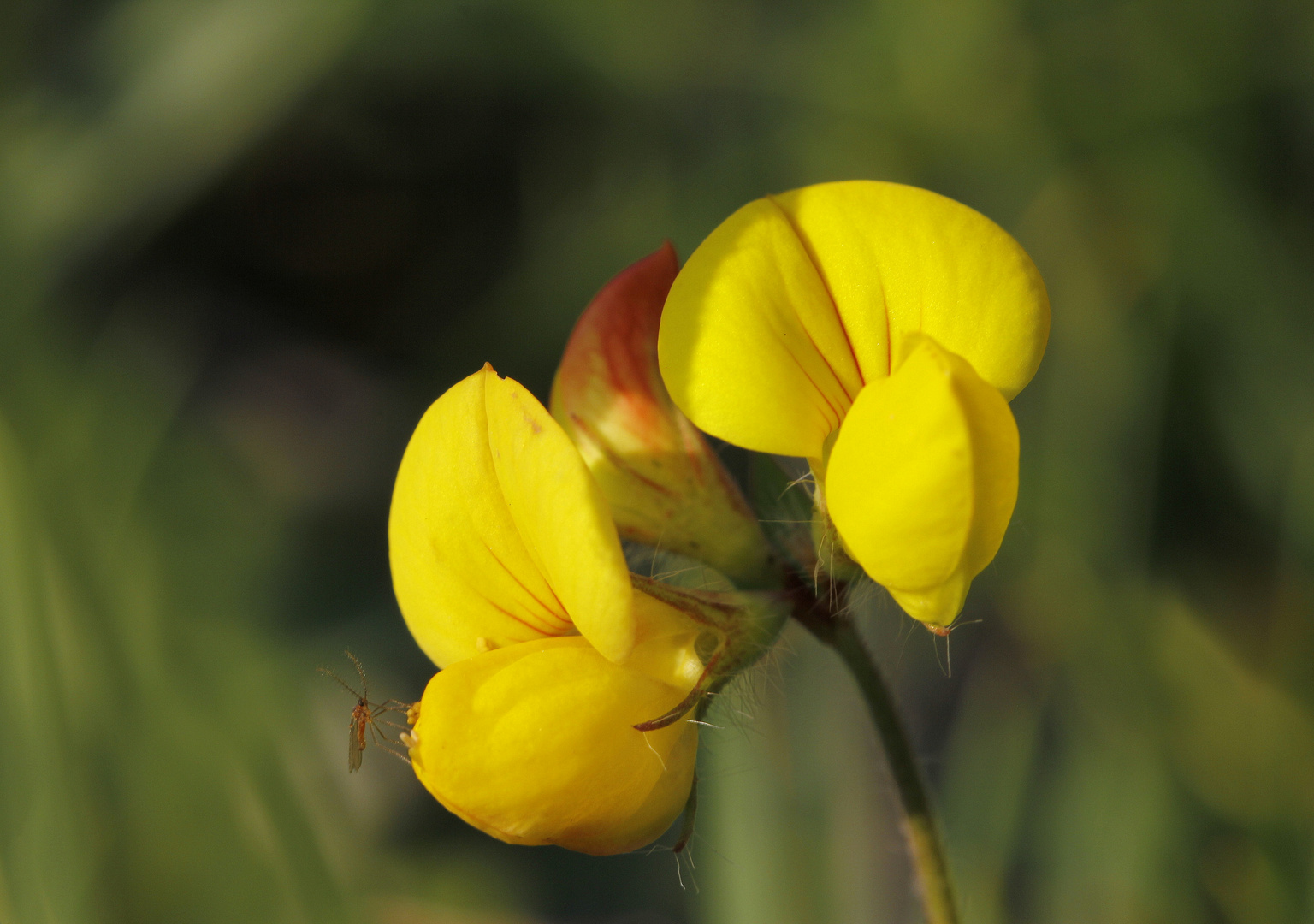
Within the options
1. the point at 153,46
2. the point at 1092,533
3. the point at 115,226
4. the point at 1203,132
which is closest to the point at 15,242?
the point at 115,226

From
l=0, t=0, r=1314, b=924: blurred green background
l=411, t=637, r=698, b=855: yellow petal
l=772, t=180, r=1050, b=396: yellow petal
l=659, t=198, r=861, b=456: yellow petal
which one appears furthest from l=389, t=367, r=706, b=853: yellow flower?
l=0, t=0, r=1314, b=924: blurred green background

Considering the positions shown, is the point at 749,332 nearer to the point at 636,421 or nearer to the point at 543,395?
the point at 636,421

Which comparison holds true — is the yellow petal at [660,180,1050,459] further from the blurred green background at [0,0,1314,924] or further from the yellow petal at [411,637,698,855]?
the blurred green background at [0,0,1314,924]

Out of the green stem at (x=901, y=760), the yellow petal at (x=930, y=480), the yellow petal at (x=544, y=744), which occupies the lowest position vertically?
the green stem at (x=901, y=760)

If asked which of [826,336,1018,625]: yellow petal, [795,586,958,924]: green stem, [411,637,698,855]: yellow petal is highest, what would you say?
[826,336,1018,625]: yellow petal

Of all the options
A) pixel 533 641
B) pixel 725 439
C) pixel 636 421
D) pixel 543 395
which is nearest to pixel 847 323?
pixel 725 439

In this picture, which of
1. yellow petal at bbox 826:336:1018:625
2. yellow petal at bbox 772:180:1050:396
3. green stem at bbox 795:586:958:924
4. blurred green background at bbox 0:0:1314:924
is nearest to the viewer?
yellow petal at bbox 826:336:1018:625

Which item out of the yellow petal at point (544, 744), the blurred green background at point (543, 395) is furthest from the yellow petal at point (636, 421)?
the blurred green background at point (543, 395)

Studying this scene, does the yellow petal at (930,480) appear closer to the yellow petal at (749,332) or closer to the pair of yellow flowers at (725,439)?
the pair of yellow flowers at (725,439)
